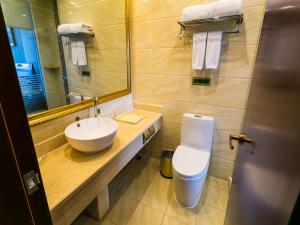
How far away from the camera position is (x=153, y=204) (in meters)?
1.66

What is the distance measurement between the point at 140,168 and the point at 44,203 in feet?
5.65

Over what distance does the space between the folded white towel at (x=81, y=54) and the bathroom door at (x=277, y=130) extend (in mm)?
1499

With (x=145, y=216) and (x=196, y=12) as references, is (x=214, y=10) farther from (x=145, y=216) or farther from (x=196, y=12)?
(x=145, y=216)

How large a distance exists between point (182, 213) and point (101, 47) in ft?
6.31

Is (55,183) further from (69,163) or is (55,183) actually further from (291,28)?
(291,28)

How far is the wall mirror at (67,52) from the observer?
1098 millimetres

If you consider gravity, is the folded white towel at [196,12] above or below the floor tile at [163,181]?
above

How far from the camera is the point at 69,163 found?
1.11 metres

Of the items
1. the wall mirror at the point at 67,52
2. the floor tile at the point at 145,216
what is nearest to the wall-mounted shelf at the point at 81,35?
the wall mirror at the point at 67,52

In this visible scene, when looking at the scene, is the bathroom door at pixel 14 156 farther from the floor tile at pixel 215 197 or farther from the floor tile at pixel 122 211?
the floor tile at pixel 215 197

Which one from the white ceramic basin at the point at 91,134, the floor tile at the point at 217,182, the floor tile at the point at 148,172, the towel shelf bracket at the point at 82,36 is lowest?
the floor tile at the point at 217,182

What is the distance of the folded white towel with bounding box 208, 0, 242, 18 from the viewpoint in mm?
1308

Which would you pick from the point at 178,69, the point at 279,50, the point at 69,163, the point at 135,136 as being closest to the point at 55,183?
the point at 69,163

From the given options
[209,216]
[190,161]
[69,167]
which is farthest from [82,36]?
[209,216]
